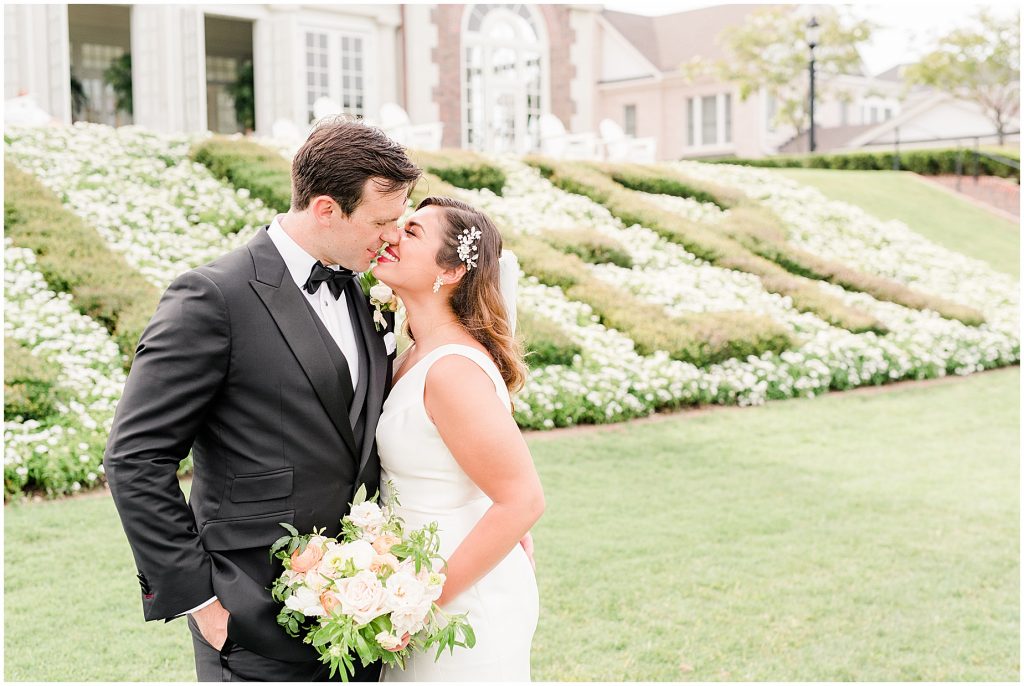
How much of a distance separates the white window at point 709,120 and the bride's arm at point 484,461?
1418 inches

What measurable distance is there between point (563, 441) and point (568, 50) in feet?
62.4

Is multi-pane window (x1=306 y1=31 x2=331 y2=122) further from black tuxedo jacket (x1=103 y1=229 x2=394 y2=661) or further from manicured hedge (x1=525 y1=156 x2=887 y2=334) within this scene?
black tuxedo jacket (x1=103 y1=229 x2=394 y2=661)

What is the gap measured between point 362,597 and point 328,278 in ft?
2.96

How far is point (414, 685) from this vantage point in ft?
9.37

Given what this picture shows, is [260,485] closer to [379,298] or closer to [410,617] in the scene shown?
[410,617]

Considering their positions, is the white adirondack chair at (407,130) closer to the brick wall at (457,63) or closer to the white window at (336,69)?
the white window at (336,69)

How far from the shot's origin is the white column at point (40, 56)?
722 inches

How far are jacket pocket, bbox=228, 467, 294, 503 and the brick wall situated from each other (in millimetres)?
21930

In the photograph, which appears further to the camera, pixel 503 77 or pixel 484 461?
pixel 503 77

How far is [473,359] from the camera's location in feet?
9.06

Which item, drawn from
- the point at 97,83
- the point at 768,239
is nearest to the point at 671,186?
the point at 768,239

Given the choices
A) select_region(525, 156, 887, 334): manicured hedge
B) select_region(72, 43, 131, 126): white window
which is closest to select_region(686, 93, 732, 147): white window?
select_region(72, 43, 131, 126): white window

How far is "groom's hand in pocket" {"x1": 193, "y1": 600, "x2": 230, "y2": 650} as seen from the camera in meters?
2.58

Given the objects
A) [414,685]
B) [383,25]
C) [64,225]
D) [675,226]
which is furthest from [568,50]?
[414,685]
